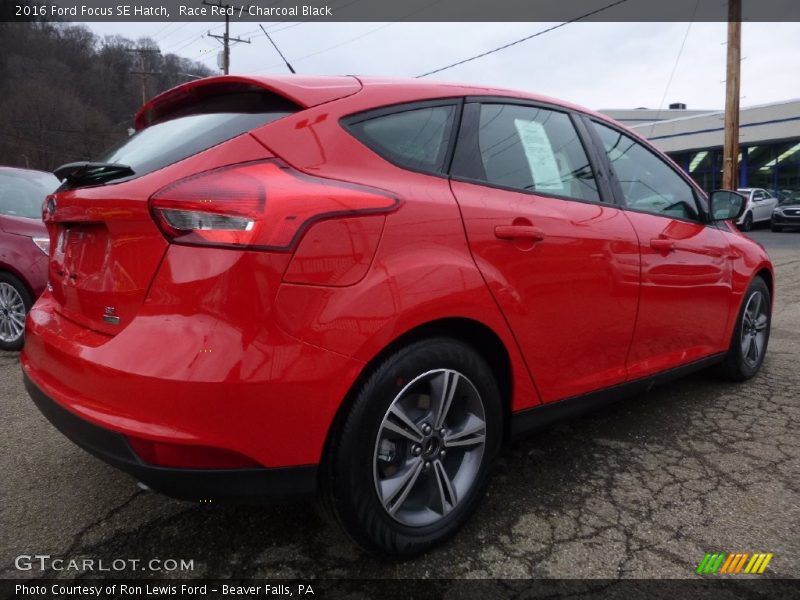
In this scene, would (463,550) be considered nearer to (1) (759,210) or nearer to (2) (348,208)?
(2) (348,208)

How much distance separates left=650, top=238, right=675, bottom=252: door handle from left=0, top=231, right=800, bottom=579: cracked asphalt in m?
0.94

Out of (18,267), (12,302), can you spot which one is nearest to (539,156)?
(18,267)

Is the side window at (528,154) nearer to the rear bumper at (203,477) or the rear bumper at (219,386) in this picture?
the rear bumper at (219,386)

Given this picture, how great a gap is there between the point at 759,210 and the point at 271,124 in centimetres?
2513

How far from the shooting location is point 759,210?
22453mm

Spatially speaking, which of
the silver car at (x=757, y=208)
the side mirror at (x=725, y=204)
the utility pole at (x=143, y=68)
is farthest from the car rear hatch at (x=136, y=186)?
the utility pole at (x=143, y=68)

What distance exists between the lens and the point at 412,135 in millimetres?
2016

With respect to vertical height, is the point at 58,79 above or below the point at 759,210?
above

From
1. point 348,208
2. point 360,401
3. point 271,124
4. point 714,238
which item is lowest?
point 360,401

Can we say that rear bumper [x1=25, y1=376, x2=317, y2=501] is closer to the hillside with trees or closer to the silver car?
the silver car

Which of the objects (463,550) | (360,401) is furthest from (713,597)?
(360,401)

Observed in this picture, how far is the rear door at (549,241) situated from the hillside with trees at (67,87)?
3198 centimetres

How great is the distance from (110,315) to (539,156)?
172 cm

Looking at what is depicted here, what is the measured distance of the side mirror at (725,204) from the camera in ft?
11.1
